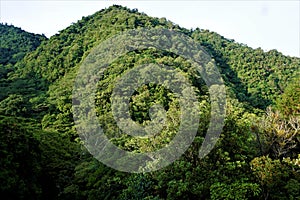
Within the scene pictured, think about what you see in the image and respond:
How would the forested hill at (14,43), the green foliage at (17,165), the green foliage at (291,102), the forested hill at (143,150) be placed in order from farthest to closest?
the forested hill at (14,43) < the green foliage at (291,102) < the green foliage at (17,165) < the forested hill at (143,150)

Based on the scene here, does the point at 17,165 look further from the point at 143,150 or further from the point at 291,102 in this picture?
the point at 291,102

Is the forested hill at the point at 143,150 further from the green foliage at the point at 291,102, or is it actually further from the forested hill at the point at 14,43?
the forested hill at the point at 14,43

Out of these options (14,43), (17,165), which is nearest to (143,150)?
(17,165)

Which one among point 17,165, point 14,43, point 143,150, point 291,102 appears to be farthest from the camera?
point 14,43

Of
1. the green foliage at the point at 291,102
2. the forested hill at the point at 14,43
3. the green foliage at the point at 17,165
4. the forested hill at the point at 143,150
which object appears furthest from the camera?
the forested hill at the point at 14,43

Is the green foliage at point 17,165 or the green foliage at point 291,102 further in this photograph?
the green foliage at point 291,102

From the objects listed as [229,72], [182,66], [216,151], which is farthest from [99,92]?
[229,72]

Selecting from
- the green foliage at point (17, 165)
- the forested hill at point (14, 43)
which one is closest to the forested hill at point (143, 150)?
the green foliage at point (17, 165)

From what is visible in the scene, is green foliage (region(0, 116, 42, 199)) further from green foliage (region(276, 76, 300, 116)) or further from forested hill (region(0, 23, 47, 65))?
forested hill (region(0, 23, 47, 65))

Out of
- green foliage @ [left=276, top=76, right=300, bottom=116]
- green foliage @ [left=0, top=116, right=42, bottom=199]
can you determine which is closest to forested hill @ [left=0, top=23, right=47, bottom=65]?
green foliage @ [left=276, top=76, right=300, bottom=116]
